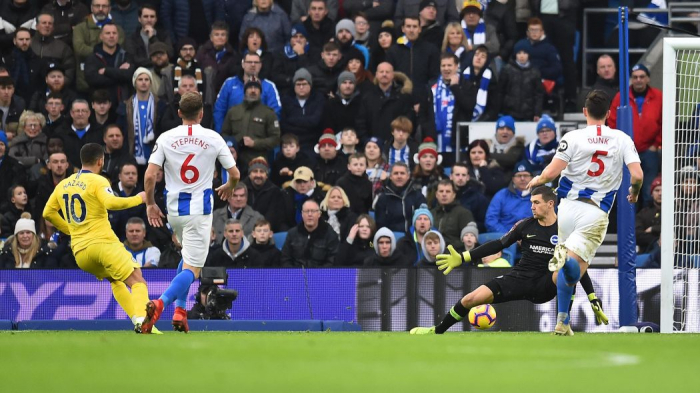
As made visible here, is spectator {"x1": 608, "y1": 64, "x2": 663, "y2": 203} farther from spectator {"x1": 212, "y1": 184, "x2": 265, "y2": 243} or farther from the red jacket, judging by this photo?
spectator {"x1": 212, "y1": 184, "x2": 265, "y2": 243}

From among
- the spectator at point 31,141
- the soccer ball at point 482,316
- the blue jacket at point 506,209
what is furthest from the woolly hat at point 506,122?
the spectator at point 31,141

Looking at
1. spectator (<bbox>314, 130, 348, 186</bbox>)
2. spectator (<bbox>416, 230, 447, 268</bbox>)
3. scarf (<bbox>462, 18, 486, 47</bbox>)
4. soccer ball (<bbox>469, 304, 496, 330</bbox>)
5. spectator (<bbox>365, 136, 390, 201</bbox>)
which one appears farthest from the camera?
scarf (<bbox>462, 18, 486, 47</bbox>)

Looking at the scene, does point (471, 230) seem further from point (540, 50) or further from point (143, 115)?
point (143, 115)

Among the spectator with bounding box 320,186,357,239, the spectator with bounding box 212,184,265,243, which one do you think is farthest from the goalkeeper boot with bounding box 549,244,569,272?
the spectator with bounding box 212,184,265,243

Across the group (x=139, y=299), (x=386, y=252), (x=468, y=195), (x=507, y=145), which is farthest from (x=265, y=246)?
(x=139, y=299)

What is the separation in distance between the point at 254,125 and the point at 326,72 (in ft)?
5.28

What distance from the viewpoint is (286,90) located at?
1958 cm

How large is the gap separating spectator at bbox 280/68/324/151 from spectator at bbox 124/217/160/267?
3.29 metres

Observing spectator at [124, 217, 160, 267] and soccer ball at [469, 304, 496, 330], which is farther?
spectator at [124, 217, 160, 267]

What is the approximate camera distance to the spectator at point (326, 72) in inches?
768

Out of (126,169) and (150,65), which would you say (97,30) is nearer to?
(150,65)

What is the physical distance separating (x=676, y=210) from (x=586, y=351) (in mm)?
6129

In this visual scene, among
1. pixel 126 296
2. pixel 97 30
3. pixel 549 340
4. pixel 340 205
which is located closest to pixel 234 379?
pixel 549 340

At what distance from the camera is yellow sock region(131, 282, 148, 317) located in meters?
12.4
